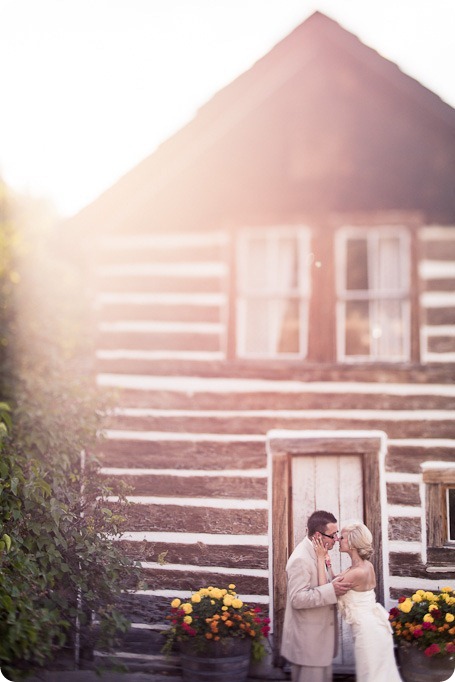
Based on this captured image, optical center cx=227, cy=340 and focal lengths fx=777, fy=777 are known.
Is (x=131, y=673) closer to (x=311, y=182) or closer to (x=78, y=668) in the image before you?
(x=78, y=668)

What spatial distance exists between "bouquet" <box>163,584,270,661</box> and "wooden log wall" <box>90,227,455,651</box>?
0.89 feet

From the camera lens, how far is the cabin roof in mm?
6344

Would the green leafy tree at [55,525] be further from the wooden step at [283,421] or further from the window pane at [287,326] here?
the window pane at [287,326]

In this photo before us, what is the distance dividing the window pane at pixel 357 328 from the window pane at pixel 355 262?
0.54ft

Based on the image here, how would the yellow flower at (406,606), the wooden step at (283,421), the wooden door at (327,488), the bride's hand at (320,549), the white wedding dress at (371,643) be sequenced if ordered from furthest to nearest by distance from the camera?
1. the wooden step at (283,421)
2. the wooden door at (327,488)
3. the yellow flower at (406,606)
4. the bride's hand at (320,549)
5. the white wedding dress at (371,643)

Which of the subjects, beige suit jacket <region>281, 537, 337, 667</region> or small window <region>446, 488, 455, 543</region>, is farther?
small window <region>446, 488, 455, 543</region>

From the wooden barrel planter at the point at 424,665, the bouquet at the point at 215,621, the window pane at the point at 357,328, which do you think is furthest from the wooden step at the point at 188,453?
the wooden barrel planter at the point at 424,665

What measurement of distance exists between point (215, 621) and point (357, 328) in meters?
2.66

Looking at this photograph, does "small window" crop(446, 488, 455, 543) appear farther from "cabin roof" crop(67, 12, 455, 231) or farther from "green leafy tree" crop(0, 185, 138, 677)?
"green leafy tree" crop(0, 185, 138, 677)

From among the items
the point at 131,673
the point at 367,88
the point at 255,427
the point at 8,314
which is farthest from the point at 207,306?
the point at 8,314

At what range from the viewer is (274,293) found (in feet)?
21.6

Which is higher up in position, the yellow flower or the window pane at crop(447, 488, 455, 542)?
the window pane at crop(447, 488, 455, 542)

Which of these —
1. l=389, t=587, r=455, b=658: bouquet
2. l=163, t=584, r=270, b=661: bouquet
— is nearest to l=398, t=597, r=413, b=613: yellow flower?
l=389, t=587, r=455, b=658: bouquet

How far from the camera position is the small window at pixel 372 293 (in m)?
6.43
